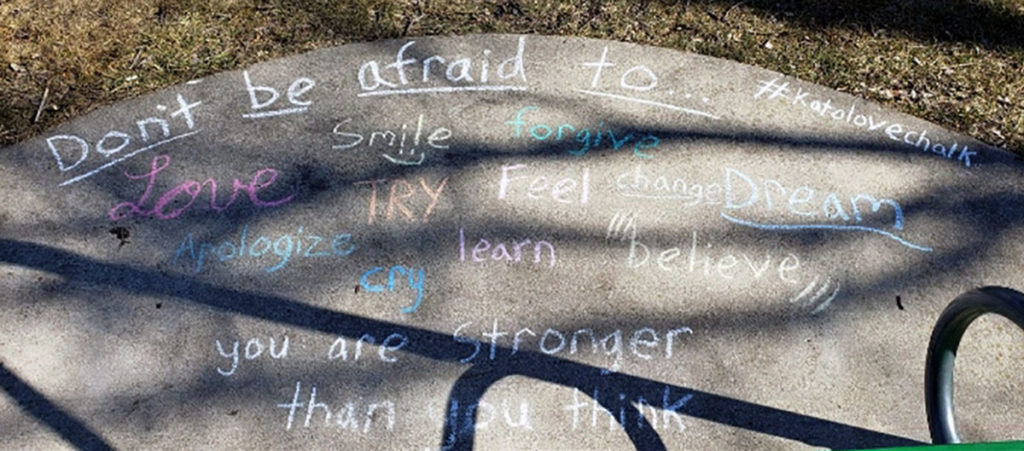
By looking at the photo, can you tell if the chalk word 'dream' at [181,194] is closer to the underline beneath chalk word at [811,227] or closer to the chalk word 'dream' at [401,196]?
the chalk word 'dream' at [401,196]

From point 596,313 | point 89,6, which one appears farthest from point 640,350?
point 89,6

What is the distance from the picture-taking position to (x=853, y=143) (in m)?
4.66

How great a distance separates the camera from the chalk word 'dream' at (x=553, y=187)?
4.38 meters

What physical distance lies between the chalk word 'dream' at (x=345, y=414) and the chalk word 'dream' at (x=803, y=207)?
188 centimetres

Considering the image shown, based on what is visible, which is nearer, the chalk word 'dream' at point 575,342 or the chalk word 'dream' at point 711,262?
the chalk word 'dream' at point 575,342

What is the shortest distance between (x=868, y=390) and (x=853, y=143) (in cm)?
146

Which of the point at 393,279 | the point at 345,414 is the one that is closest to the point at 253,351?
the point at 345,414

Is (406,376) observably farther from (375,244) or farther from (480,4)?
(480,4)

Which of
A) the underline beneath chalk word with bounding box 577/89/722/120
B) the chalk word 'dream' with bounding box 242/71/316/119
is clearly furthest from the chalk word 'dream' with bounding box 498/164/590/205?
the chalk word 'dream' with bounding box 242/71/316/119

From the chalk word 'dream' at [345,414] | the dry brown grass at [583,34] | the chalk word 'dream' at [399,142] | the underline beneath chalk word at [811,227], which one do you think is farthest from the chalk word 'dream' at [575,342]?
the dry brown grass at [583,34]

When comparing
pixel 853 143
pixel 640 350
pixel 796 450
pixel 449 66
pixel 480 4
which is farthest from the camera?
pixel 480 4

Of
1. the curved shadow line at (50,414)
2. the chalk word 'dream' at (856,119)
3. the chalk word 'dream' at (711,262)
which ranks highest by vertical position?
the chalk word 'dream' at (856,119)

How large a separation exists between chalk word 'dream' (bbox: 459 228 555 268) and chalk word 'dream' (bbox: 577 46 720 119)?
1066 mm

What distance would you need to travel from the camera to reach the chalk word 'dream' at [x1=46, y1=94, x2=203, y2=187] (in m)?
4.50
